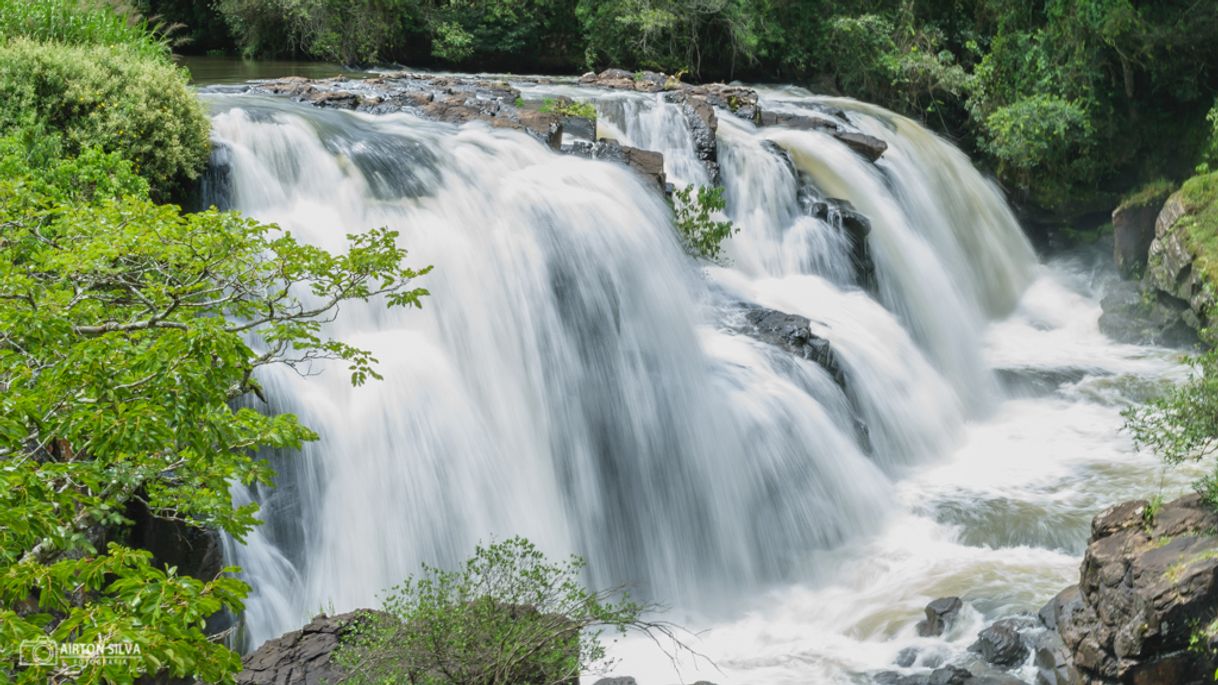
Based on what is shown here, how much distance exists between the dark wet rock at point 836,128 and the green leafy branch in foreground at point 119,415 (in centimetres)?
1249

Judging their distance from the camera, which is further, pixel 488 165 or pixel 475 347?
pixel 488 165

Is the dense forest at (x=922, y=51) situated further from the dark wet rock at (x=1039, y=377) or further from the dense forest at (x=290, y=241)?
the dark wet rock at (x=1039, y=377)

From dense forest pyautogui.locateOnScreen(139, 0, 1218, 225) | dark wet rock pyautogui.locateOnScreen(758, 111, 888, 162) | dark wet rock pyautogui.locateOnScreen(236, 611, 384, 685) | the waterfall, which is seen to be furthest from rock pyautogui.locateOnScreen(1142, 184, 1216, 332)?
dark wet rock pyautogui.locateOnScreen(236, 611, 384, 685)

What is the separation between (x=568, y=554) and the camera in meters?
9.61

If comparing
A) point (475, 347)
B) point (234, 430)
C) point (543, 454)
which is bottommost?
point (543, 454)

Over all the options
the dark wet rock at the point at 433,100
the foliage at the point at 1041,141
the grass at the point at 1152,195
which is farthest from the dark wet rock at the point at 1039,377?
the dark wet rock at the point at 433,100

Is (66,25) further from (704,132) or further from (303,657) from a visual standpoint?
(303,657)

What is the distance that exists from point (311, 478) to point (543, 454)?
6.90ft

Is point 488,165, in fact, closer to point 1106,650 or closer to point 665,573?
point 665,573

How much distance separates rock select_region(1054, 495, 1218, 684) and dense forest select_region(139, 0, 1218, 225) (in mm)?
11811

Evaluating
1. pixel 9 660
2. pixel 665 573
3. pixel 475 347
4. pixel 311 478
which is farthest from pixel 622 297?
pixel 9 660

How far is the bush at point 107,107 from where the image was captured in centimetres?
973

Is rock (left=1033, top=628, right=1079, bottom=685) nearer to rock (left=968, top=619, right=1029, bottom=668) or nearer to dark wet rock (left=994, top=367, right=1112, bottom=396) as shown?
rock (left=968, top=619, right=1029, bottom=668)

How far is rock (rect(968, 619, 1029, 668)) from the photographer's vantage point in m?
8.37
